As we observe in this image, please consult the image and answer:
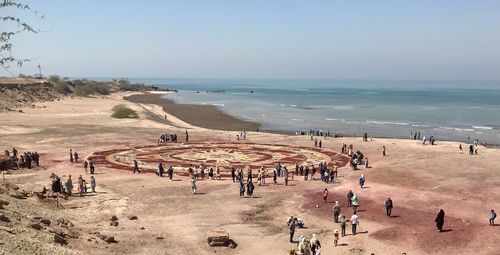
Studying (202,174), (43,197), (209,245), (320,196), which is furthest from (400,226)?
(43,197)

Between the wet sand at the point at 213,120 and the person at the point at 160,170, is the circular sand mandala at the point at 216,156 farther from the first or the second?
the wet sand at the point at 213,120

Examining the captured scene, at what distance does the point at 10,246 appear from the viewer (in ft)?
55.8

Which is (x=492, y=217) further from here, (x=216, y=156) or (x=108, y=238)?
(x=216, y=156)

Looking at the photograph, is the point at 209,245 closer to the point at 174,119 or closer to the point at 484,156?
the point at 484,156

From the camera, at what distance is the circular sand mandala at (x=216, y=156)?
4447 centimetres

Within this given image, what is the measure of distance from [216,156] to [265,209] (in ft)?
64.7

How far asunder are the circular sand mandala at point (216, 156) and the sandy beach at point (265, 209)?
123 cm

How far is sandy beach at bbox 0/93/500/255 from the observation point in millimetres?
22609

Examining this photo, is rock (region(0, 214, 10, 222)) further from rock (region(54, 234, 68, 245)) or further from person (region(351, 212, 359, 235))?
person (region(351, 212, 359, 235))

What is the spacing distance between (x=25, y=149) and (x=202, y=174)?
2151 centimetres

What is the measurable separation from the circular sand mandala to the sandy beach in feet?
4.02

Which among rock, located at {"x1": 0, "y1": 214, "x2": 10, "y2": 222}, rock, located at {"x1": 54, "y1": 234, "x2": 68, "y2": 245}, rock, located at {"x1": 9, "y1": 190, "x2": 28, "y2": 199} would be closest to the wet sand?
rock, located at {"x1": 9, "y1": 190, "x2": 28, "y2": 199}

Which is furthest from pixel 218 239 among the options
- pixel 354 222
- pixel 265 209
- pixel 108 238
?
pixel 265 209

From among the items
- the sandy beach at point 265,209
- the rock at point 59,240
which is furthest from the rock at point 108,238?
the rock at point 59,240
